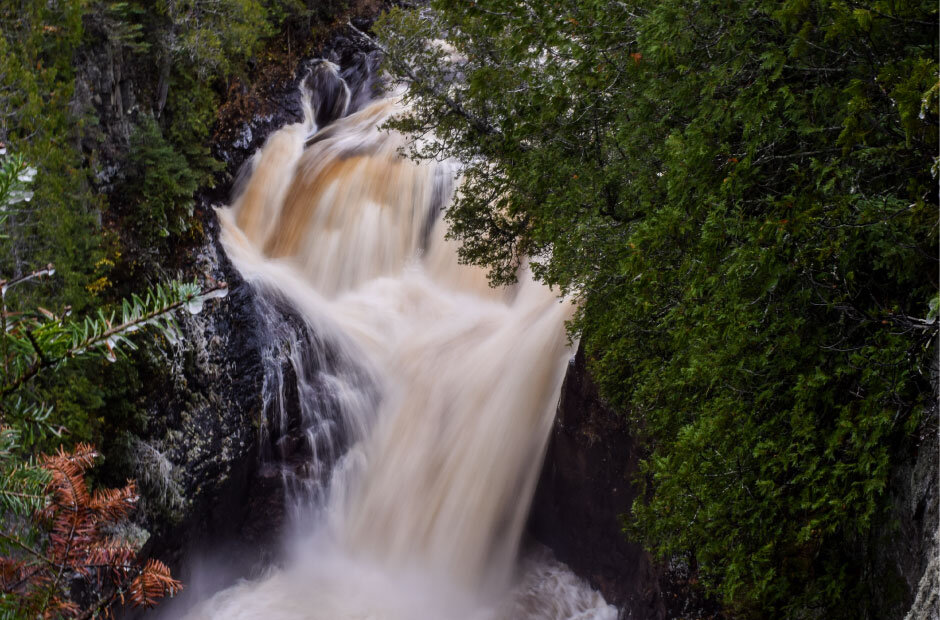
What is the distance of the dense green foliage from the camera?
Result: 11.0ft

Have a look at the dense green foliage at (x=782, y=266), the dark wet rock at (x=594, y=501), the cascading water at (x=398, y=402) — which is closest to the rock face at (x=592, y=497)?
the dark wet rock at (x=594, y=501)

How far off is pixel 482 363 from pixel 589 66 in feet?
21.9

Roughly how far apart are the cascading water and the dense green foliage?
509cm

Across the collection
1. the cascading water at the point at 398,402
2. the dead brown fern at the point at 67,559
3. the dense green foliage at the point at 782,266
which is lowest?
the cascading water at the point at 398,402

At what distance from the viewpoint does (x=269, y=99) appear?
1633 centimetres

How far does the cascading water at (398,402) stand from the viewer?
9961mm

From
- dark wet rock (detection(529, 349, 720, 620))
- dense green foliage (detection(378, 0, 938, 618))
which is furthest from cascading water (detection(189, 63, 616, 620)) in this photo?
dense green foliage (detection(378, 0, 938, 618))

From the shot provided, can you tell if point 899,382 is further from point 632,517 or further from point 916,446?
point 632,517

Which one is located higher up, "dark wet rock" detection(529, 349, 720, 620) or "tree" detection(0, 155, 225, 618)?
"tree" detection(0, 155, 225, 618)

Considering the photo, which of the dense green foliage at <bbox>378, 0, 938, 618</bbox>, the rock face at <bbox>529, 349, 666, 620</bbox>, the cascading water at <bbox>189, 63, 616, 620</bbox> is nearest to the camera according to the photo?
the dense green foliage at <bbox>378, 0, 938, 618</bbox>

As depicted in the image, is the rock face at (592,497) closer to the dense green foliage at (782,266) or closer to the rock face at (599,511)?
the rock face at (599,511)

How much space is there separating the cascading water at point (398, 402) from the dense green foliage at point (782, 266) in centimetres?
509

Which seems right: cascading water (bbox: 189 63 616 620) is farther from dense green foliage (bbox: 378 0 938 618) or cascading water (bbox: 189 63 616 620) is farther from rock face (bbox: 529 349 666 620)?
dense green foliage (bbox: 378 0 938 618)

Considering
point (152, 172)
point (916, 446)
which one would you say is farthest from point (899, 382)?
point (152, 172)
